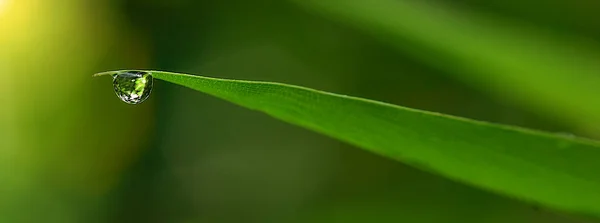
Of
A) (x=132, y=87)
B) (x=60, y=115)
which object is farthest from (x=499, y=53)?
(x=60, y=115)

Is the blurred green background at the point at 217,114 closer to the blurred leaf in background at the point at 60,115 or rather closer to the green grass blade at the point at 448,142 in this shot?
the blurred leaf in background at the point at 60,115

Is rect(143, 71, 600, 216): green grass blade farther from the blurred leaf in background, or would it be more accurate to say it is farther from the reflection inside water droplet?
the blurred leaf in background

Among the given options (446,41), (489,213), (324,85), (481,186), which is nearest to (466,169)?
(481,186)

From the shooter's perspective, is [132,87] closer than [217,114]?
Yes

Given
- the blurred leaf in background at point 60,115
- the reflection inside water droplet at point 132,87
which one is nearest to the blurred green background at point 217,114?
the blurred leaf in background at point 60,115

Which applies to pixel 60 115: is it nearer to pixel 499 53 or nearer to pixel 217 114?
pixel 217 114

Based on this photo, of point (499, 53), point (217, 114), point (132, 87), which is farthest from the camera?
point (217, 114)
